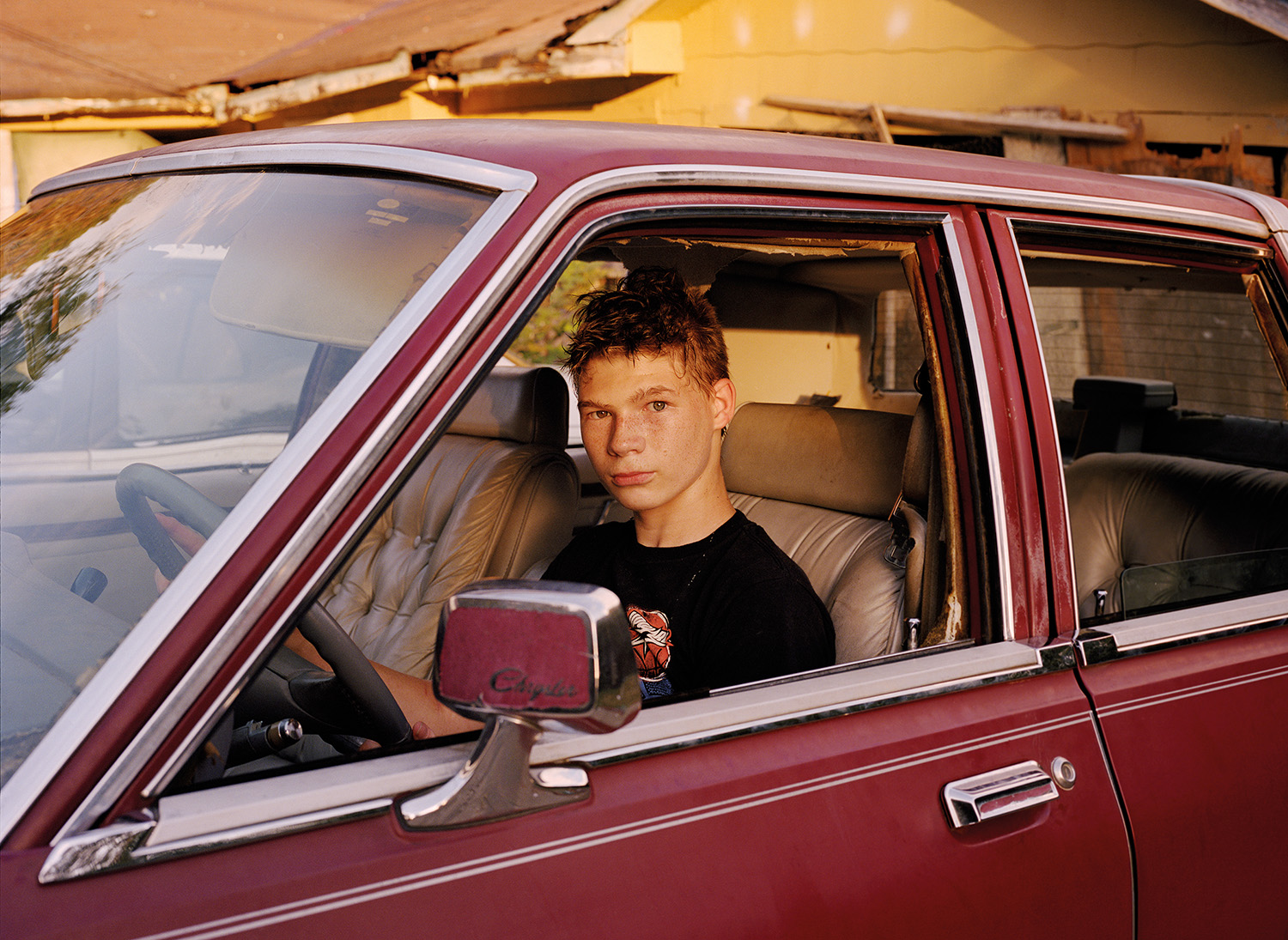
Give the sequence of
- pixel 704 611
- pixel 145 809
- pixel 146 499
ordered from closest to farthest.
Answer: pixel 145 809, pixel 146 499, pixel 704 611

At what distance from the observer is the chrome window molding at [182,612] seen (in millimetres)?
943

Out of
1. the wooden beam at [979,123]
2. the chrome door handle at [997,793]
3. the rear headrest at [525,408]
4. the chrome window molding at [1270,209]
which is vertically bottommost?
the chrome door handle at [997,793]

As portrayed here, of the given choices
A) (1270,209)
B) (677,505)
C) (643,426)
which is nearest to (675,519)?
(677,505)

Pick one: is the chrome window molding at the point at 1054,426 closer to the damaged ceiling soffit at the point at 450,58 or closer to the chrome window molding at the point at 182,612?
the chrome window molding at the point at 182,612

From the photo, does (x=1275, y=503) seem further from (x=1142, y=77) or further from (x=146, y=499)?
(x=1142, y=77)

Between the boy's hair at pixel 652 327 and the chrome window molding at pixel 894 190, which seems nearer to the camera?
the chrome window molding at pixel 894 190

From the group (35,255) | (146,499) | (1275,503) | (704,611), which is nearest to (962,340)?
(704,611)

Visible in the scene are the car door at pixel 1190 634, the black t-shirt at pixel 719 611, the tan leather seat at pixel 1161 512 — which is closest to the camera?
the car door at pixel 1190 634

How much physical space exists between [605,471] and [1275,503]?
5.89ft

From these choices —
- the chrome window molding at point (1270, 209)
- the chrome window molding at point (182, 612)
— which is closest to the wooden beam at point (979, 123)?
the chrome window molding at point (1270, 209)

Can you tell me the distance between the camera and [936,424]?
1.67 m

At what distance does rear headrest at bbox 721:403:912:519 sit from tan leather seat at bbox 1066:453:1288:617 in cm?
73

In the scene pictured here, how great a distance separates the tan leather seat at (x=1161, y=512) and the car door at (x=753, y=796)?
1.30m

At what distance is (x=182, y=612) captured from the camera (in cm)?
98
